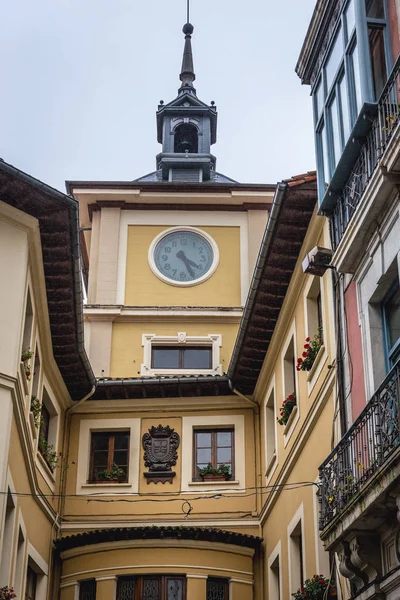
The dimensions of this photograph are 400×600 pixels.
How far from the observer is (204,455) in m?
25.3

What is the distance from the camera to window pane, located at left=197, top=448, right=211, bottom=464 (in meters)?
25.2

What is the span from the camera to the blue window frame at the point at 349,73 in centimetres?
1370

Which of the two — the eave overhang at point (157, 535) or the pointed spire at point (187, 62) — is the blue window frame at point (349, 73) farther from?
the pointed spire at point (187, 62)

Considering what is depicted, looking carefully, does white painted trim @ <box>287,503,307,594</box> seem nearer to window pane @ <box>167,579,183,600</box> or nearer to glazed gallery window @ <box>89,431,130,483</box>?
window pane @ <box>167,579,183,600</box>

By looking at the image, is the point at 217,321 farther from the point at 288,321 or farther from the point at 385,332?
the point at 385,332

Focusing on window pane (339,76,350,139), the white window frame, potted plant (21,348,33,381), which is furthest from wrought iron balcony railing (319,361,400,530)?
the white window frame

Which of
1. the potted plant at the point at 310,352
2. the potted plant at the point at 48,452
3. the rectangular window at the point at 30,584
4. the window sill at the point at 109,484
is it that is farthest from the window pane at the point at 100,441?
the potted plant at the point at 310,352

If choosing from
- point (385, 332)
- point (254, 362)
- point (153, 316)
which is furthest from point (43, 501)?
point (385, 332)

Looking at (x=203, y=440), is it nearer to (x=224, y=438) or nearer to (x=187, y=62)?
(x=224, y=438)

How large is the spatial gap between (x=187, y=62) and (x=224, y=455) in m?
20.5

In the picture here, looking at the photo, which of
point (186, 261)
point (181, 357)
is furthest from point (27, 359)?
point (186, 261)

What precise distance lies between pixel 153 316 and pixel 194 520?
21.0ft

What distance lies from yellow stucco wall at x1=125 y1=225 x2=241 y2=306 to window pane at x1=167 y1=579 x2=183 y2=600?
8.74 m

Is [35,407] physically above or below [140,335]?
below
